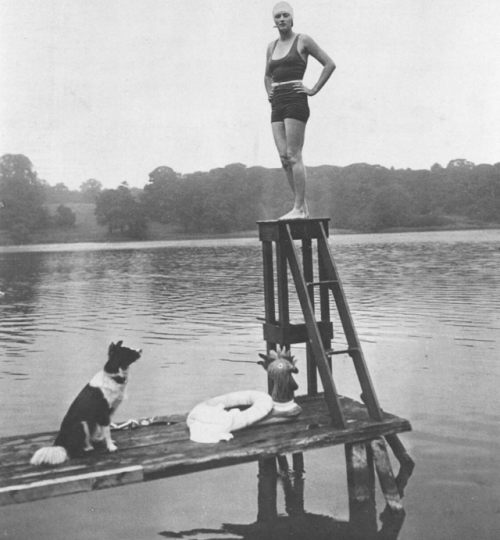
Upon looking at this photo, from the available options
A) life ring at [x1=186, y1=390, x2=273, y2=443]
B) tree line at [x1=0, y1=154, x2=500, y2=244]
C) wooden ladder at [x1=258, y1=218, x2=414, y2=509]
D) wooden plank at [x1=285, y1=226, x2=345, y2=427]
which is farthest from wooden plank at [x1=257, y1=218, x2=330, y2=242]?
tree line at [x1=0, y1=154, x2=500, y2=244]

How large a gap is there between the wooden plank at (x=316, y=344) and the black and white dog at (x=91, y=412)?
64.7 inches

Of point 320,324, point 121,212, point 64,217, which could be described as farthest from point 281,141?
point 121,212

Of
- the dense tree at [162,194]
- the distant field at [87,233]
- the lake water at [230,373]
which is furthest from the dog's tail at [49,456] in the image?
the dense tree at [162,194]

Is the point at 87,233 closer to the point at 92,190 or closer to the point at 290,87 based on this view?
the point at 92,190

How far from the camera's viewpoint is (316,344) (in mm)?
6023

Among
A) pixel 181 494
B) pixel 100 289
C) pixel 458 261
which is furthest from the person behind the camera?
pixel 458 261

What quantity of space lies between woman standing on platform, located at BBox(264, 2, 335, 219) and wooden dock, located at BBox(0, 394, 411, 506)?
2013 millimetres

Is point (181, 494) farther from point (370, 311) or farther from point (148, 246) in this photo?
point (148, 246)

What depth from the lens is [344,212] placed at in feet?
184

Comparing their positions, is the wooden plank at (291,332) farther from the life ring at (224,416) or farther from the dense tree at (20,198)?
the dense tree at (20,198)

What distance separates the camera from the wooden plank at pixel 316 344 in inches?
228

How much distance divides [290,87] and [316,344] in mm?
2445

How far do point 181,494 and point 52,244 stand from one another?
167ft

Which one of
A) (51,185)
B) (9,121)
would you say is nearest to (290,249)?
(9,121)
